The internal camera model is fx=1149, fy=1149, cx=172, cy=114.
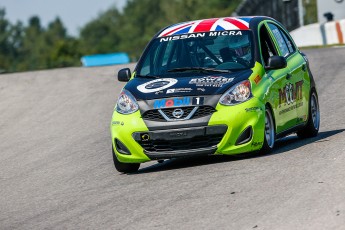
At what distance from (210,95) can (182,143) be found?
57 cm

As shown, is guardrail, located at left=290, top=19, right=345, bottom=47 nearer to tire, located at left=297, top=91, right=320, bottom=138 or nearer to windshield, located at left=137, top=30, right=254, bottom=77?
tire, located at left=297, top=91, right=320, bottom=138

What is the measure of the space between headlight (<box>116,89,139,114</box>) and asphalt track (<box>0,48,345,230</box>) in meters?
0.69

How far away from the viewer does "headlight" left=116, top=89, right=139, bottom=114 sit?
39.1ft

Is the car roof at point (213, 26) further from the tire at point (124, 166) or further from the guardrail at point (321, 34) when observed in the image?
the guardrail at point (321, 34)

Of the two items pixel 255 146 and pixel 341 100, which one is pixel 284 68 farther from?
pixel 341 100

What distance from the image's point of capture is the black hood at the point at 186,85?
1170 cm

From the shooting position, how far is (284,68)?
1299 cm

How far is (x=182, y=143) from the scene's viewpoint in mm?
11672

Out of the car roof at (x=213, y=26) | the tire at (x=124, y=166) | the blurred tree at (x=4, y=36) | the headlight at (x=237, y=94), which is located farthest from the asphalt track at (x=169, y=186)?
the blurred tree at (x=4, y=36)

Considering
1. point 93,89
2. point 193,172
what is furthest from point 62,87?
point 193,172

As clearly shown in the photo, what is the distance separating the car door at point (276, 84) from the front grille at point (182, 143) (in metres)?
0.81

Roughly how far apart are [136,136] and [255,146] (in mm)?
1226

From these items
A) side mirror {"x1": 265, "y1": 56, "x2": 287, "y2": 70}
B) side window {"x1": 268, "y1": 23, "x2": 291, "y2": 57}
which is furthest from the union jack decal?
side mirror {"x1": 265, "y1": 56, "x2": 287, "y2": 70}

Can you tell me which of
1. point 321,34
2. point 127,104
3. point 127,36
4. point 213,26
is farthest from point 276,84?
point 127,36
